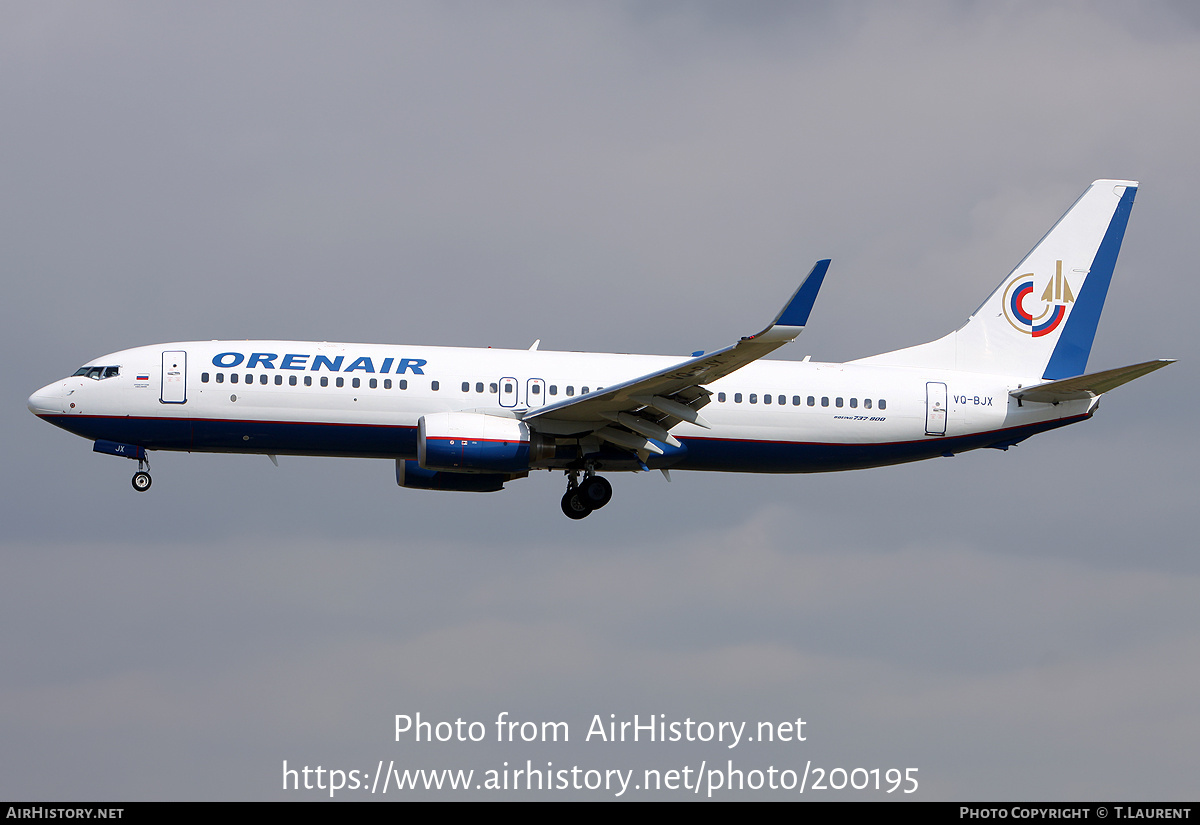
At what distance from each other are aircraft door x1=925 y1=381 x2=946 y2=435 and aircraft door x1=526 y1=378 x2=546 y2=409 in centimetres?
1200

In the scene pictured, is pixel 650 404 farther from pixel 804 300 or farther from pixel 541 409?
pixel 804 300

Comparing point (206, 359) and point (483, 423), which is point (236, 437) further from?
point (483, 423)

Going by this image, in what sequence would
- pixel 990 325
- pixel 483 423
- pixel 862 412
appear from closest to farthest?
pixel 483 423 → pixel 862 412 → pixel 990 325

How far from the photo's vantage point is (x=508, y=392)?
138 ft

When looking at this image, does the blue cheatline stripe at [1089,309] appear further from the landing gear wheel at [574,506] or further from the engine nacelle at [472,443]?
the engine nacelle at [472,443]

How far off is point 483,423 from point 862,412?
38.7ft

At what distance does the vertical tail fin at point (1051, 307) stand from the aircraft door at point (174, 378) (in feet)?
69.5

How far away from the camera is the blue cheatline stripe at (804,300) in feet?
114

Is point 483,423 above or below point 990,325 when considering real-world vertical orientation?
below

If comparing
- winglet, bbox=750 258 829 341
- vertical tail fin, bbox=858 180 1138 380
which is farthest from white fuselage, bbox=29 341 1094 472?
winglet, bbox=750 258 829 341

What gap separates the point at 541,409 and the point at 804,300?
9.22 m

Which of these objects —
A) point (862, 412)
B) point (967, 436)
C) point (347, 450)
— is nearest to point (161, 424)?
point (347, 450)

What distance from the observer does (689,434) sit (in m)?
42.9

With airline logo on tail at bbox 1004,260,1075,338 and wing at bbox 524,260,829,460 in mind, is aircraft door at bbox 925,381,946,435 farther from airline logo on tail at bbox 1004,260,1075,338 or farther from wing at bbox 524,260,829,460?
wing at bbox 524,260,829,460
